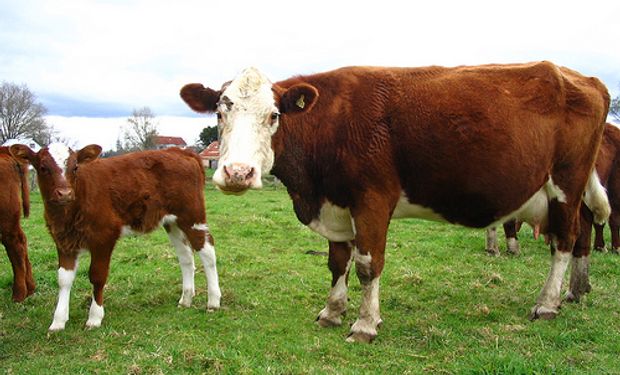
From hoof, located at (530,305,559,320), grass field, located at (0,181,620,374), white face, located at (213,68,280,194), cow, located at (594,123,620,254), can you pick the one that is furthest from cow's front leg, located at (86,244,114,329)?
cow, located at (594,123,620,254)

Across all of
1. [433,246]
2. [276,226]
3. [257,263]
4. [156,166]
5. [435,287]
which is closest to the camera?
[156,166]

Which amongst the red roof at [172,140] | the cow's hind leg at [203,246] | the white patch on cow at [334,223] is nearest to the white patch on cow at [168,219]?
the cow's hind leg at [203,246]

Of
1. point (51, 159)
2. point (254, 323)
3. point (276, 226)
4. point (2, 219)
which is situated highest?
point (51, 159)

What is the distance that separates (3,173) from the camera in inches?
279

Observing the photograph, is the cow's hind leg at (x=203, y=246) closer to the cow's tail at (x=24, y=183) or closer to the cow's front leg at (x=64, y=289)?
the cow's front leg at (x=64, y=289)

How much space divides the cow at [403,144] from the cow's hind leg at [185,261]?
1870 mm

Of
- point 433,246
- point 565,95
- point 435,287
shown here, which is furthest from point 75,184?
point 433,246

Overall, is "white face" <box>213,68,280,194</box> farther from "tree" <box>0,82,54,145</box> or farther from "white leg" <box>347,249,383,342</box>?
"tree" <box>0,82,54,145</box>

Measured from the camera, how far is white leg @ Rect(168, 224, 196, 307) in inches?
267

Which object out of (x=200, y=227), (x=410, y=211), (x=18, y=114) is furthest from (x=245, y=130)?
(x=18, y=114)

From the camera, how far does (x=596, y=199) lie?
680 centimetres

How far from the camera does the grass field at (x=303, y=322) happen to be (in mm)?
4668

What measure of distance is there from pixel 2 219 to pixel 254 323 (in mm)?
3843

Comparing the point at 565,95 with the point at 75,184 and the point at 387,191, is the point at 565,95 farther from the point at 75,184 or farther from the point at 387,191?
the point at 75,184
